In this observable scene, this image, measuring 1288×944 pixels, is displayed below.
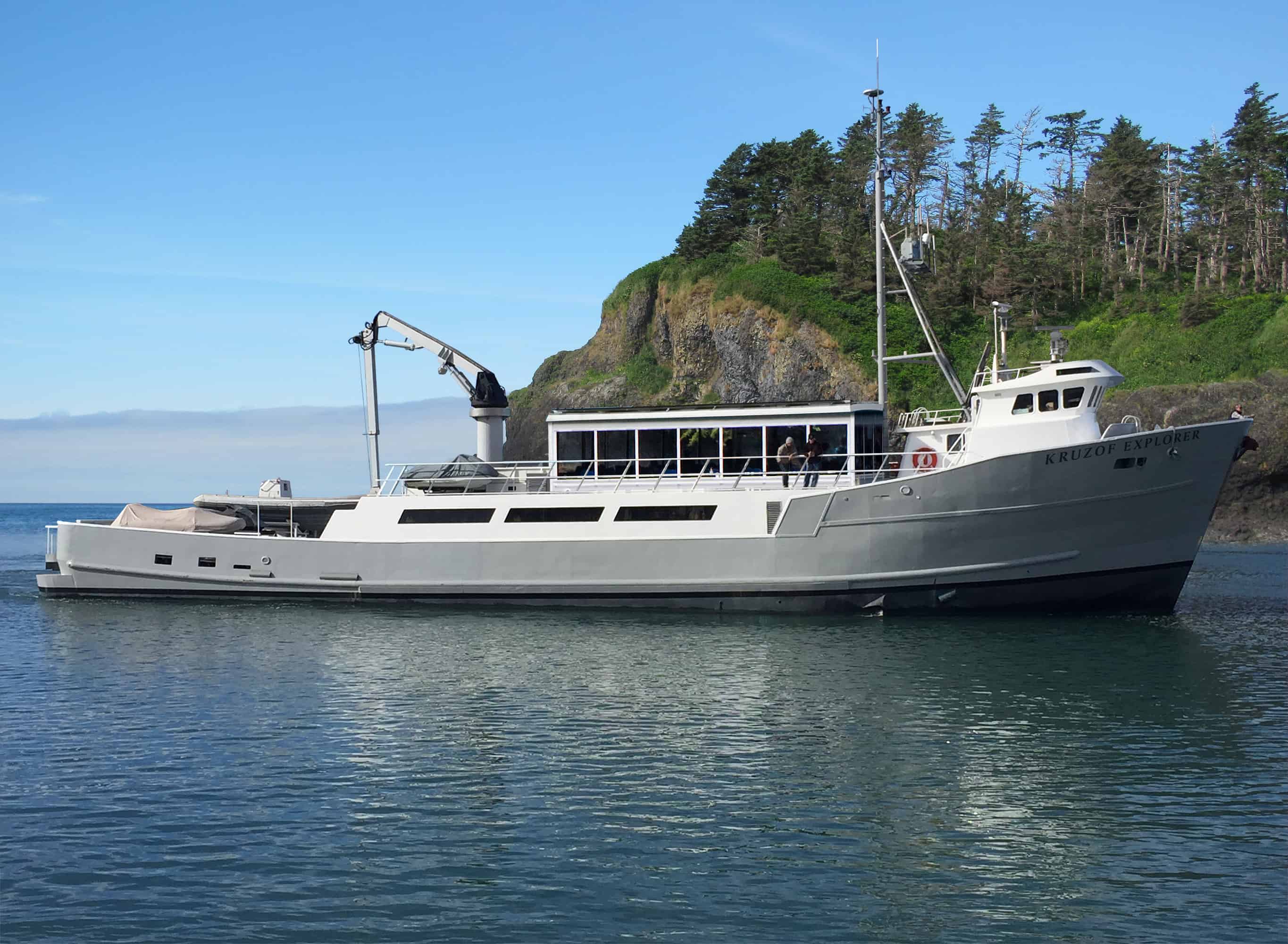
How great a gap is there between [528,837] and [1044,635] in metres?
14.4

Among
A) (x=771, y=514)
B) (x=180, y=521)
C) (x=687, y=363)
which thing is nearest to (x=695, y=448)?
(x=771, y=514)

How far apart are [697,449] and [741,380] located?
4002 centimetres

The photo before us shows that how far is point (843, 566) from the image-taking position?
23484mm

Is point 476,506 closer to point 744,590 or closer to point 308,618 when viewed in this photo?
point 308,618

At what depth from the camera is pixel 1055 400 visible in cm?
2288

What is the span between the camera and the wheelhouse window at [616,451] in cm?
2597

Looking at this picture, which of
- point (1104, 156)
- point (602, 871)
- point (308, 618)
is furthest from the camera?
point (1104, 156)

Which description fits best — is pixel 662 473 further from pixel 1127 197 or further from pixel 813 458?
pixel 1127 197

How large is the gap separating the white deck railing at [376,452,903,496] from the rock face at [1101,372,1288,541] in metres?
23.4

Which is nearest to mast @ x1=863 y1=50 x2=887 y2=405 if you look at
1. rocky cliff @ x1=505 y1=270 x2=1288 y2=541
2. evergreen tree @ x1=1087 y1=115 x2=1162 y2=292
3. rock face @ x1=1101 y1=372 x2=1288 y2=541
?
rocky cliff @ x1=505 y1=270 x2=1288 y2=541

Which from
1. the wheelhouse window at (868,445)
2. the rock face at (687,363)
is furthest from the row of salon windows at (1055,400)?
the rock face at (687,363)

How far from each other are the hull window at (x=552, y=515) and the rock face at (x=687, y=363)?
31.2 metres

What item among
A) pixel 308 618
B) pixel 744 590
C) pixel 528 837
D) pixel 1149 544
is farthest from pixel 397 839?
pixel 1149 544

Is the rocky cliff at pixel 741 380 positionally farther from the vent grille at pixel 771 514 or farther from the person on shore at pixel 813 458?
the vent grille at pixel 771 514
